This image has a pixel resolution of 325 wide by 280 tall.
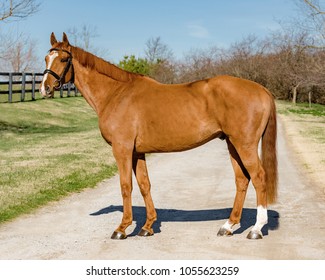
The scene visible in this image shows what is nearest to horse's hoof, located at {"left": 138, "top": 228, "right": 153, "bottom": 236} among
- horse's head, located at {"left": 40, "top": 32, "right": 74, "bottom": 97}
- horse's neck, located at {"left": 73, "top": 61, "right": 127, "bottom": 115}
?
horse's neck, located at {"left": 73, "top": 61, "right": 127, "bottom": 115}

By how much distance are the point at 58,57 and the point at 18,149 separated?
34.9 ft

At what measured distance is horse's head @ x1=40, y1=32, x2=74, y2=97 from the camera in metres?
6.30

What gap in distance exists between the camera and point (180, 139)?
606 cm

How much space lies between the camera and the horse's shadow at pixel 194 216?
672cm

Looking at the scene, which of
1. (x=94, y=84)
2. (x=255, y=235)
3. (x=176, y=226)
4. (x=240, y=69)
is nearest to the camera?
(x=255, y=235)

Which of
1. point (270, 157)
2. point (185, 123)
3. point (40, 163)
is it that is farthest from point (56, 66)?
point (40, 163)

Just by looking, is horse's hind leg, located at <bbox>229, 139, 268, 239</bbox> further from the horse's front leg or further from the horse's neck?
the horse's neck

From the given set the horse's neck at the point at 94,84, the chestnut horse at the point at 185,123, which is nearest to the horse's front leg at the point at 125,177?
the chestnut horse at the point at 185,123

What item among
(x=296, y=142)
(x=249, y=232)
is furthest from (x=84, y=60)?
(x=296, y=142)

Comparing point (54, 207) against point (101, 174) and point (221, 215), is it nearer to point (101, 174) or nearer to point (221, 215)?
point (221, 215)

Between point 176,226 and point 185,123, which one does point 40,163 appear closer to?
point 176,226

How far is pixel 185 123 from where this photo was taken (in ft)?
19.7

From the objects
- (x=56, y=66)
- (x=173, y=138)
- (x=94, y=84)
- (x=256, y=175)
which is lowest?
(x=256, y=175)

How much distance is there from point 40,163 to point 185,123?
7639 mm
